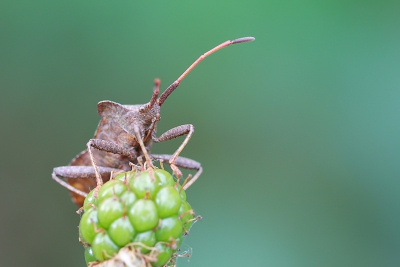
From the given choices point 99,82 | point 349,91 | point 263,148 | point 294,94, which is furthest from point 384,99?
point 99,82

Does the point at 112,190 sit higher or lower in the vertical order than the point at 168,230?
higher

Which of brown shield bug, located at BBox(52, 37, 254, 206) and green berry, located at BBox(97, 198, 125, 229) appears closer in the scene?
green berry, located at BBox(97, 198, 125, 229)

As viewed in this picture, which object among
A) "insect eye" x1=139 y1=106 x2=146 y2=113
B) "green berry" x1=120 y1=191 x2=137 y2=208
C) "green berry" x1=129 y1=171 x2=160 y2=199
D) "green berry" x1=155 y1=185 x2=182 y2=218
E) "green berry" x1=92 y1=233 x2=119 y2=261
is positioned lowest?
"green berry" x1=92 y1=233 x2=119 y2=261

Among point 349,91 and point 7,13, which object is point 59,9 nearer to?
point 7,13

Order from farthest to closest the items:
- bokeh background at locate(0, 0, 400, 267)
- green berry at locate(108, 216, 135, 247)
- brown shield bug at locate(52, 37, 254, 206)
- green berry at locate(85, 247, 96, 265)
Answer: bokeh background at locate(0, 0, 400, 267)
brown shield bug at locate(52, 37, 254, 206)
green berry at locate(85, 247, 96, 265)
green berry at locate(108, 216, 135, 247)

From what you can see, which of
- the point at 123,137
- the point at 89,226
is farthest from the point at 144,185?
the point at 123,137

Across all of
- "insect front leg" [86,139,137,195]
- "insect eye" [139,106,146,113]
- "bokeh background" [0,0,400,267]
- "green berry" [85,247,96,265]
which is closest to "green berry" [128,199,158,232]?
"green berry" [85,247,96,265]

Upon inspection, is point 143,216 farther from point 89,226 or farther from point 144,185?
point 89,226

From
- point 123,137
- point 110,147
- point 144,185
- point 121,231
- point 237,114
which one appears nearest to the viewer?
Result: point 121,231

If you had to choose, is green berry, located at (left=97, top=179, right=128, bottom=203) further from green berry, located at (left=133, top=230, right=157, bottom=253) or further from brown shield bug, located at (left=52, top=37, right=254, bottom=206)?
brown shield bug, located at (left=52, top=37, right=254, bottom=206)
